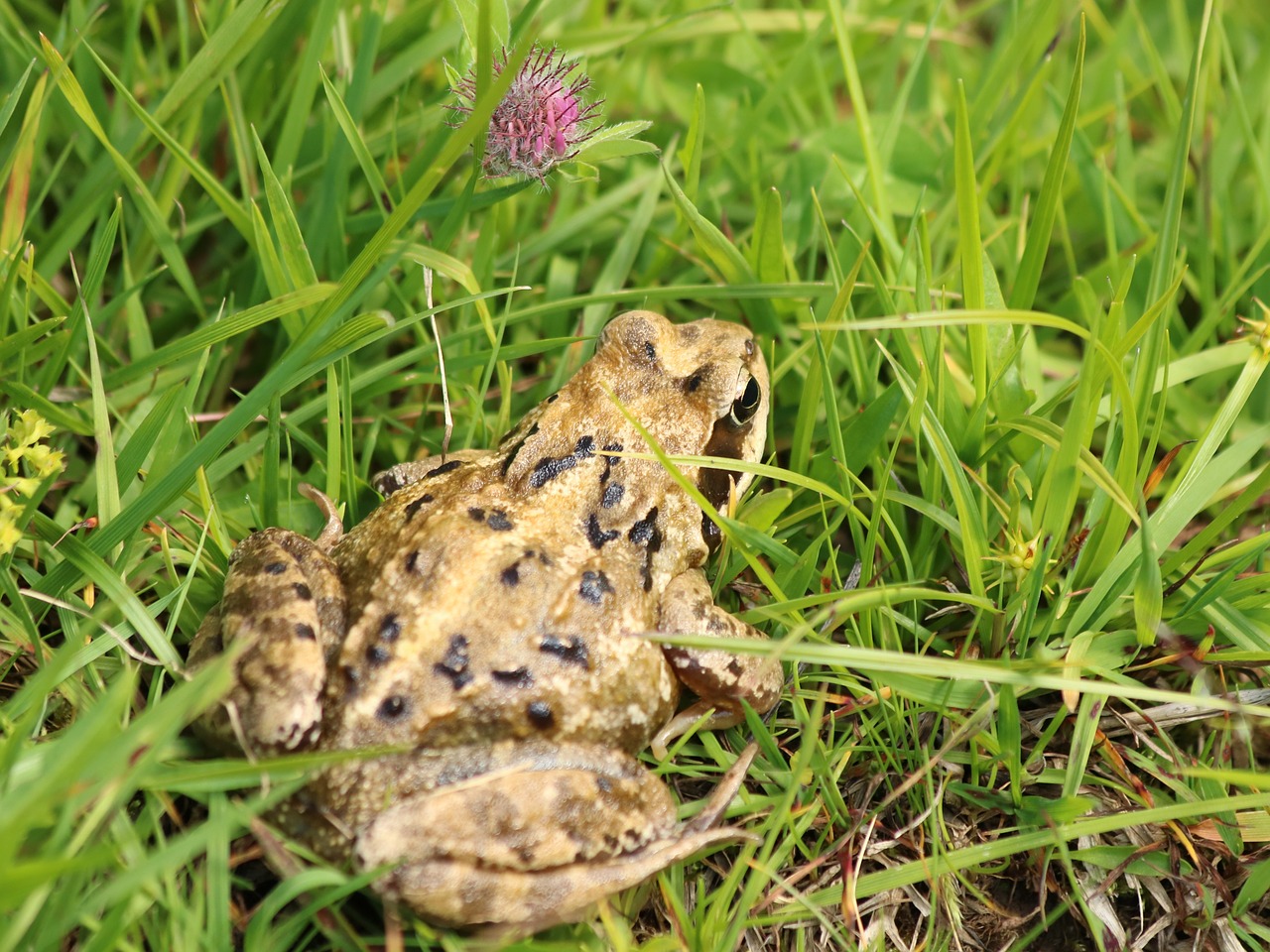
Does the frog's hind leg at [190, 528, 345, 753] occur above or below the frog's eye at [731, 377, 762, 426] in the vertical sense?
below

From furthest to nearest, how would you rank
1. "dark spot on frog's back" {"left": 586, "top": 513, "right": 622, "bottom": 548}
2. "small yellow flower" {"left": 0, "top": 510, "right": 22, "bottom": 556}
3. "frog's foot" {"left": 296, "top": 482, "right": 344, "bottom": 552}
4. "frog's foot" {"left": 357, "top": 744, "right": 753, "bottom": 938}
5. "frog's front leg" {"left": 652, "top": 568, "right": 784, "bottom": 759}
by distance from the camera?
"frog's foot" {"left": 296, "top": 482, "right": 344, "bottom": 552}, "dark spot on frog's back" {"left": 586, "top": 513, "right": 622, "bottom": 548}, "frog's front leg" {"left": 652, "top": 568, "right": 784, "bottom": 759}, "small yellow flower" {"left": 0, "top": 510, "right": 22, "bottom": 556}, "frog's foot" {"left": 357, "top": 744, "right": 753, "bottom": 938}

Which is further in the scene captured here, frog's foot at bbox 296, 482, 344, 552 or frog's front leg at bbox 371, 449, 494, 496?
frog's front leg at bbox 371, 449, 494, 496

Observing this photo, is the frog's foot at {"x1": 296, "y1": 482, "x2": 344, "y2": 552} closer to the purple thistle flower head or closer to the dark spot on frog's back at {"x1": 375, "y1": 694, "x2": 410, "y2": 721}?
the dark spot on frog's back at {"x1": 375, "y1": 694, "x2": 410, "y2": 721}

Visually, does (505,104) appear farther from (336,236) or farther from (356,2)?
(356,2)

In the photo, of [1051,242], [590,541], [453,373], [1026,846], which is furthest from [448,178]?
[1026,846]

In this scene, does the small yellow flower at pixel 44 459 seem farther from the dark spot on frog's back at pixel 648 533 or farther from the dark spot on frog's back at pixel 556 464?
the dark spot on frog's back at pixel 648 533

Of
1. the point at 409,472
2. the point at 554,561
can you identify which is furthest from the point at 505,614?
the point at 409,472

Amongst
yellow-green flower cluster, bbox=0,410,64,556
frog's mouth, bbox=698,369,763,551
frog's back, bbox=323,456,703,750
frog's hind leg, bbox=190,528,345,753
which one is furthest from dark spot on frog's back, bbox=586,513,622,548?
yellow-green flower cluster, bbox=0,410,64,556
